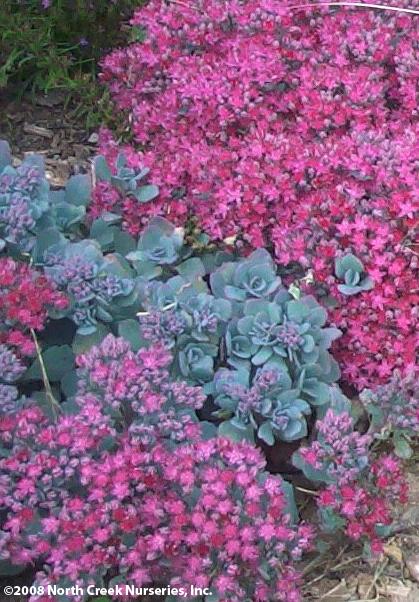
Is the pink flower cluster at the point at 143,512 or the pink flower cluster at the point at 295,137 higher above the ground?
the pink flower cluster at the point at 295,137

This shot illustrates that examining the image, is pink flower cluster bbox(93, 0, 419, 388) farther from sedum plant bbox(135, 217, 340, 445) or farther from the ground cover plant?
sedum plant bbox(135, 217, 340, 445)

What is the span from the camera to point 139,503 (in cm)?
189

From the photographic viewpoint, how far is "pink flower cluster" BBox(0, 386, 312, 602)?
1817mm

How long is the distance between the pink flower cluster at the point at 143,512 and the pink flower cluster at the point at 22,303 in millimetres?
172

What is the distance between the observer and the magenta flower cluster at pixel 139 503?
5.97 ft

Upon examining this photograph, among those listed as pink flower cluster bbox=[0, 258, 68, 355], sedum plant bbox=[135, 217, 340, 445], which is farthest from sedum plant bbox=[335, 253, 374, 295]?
pink flower cluster bbox=[0, 258, 68, 355]

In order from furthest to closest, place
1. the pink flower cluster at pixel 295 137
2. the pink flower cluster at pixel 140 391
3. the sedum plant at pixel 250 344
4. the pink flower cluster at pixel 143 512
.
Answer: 1. the pink flower cluster at pixel 295 137
2. the sedum plant at pixel 250 344
3. the pink flower cluster at pixel 140 391
4. the pink flower cluster at pixel 143 512

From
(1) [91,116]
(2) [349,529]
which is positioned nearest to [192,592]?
(2) [349,529]

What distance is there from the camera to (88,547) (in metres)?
1.88

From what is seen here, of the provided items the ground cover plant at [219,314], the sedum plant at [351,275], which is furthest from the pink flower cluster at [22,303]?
the sedum plant at [351,275]

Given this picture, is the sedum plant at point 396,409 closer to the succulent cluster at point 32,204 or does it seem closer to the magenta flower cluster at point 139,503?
the magenta flower cluster at point 139,503

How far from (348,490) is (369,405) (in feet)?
1.07

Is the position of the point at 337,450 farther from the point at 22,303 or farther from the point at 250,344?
the point at 22,303

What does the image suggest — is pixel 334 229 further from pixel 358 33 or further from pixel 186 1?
pixel 186 1
